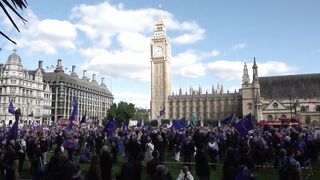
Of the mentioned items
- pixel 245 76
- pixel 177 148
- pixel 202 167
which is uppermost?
pixel 245 76

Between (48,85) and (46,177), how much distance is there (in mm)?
95561

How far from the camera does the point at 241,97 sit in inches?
4776

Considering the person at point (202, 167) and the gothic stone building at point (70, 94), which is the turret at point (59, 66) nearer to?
the gothic stone building at point (70, 94)

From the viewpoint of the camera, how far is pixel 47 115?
319 ft

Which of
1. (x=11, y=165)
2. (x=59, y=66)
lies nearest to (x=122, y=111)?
(x=59, y=66)

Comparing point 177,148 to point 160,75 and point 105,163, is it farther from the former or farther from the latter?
point 160,75

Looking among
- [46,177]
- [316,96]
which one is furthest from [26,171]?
[316,96]

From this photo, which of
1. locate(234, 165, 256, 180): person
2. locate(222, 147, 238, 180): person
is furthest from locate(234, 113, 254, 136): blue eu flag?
locate(234, 165, 256, 180): person

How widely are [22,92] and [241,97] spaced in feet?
238

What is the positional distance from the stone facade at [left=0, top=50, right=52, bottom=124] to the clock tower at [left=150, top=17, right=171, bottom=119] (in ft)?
145

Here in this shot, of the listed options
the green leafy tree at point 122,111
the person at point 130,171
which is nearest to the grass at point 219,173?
the person at point 130,171

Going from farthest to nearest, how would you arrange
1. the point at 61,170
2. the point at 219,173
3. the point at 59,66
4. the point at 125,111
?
the point at 125,111 → the point at 59,66 → the point at 219,173 → the point at 61,170

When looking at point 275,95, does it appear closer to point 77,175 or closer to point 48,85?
point 48,85

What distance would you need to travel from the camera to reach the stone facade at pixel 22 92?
8369 centimetres
